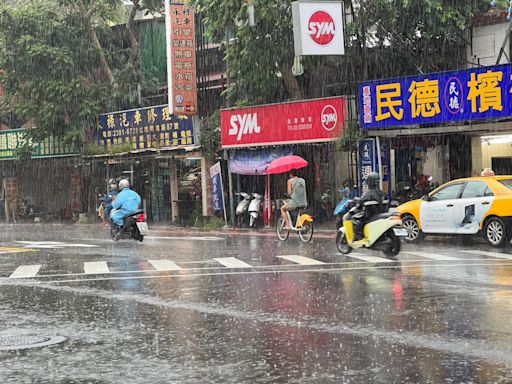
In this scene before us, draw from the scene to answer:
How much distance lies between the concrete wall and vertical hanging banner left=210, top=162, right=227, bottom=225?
9.17 meters

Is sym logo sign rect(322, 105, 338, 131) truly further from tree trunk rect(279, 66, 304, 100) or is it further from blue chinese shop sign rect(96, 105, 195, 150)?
blue chinese shop sign rect(96, 105, 195, 150)

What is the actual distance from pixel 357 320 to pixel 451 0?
17856mm

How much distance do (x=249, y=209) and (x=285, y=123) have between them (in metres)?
3.16

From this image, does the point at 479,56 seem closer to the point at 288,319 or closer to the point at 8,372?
the point at 288,319

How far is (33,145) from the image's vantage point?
37.8m

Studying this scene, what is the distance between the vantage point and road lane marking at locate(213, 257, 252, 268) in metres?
14.5

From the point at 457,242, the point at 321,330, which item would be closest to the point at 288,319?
the point at 321,330

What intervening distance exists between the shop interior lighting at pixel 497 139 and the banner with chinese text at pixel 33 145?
60.6ft

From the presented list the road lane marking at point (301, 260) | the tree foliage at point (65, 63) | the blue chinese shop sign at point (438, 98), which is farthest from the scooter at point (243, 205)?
the road lane marking at point (301, 260)

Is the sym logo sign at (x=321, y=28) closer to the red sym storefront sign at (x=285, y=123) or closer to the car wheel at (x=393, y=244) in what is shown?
the red sym storefront sign at (x=285, y=123)

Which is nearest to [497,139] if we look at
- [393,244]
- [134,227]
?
[393,244]

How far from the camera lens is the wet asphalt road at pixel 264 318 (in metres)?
6.41

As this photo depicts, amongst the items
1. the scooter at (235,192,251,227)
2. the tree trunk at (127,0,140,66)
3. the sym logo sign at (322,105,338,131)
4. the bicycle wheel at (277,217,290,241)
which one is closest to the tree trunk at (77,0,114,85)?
the tree trunk at (127,0,140,66)

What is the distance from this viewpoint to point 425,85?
2178 centimetres
